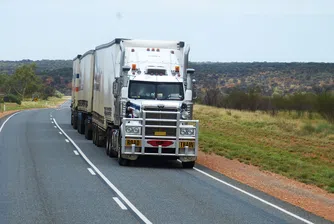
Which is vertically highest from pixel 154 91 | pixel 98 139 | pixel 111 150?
pixel 154 91

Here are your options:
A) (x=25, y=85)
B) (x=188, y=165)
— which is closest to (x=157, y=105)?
(x=188, y=165)

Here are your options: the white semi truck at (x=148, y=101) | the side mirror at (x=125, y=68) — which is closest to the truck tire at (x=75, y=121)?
the white semi truck at (x=148, y=101)

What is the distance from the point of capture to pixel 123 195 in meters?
14.6

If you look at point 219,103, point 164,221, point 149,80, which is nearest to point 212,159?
point 149,80

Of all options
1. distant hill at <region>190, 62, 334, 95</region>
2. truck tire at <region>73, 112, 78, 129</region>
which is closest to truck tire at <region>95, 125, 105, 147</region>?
truck tire at <region>73, 112, 78, 129</region>

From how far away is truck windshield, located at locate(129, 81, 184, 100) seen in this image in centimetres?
2191

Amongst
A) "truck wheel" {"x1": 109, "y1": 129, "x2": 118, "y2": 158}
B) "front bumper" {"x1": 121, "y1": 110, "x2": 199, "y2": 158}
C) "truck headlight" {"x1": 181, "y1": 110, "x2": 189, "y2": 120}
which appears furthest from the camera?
"truck wheel" {"x1": 109, "y1": 129, "x2": 118, "y2": 158}

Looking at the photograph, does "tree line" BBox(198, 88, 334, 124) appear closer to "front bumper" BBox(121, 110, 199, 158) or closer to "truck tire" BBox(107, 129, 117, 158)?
"truck tire" BBox(107, 129, 117, 158)

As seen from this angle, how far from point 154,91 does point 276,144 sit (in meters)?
18.3

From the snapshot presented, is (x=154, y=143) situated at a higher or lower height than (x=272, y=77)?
lower

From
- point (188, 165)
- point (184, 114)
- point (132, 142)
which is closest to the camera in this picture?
point (132, 142)

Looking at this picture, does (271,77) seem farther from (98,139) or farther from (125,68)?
(125,68)

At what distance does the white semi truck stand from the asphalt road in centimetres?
67

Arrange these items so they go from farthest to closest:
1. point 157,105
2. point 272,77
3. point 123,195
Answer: point 272,77 < point 157,105 < point 123,195
